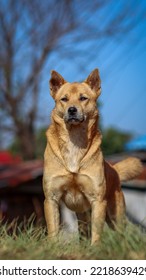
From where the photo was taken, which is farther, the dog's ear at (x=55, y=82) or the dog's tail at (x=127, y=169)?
the dog's tail at (x=127, y=169)

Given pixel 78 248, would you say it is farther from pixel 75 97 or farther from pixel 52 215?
pixel 75 97

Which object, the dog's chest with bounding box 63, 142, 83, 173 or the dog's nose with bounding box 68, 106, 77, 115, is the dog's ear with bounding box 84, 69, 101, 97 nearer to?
the dog's nose with bounding box 68, 106, 77, 115

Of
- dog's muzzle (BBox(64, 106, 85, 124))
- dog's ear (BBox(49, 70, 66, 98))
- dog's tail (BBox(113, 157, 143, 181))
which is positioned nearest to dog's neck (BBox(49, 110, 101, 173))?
dog's muzzle (BBox(64, 106, 85, 124))

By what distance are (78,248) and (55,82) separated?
6.96 feet

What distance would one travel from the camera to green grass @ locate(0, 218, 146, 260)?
15.1 ft

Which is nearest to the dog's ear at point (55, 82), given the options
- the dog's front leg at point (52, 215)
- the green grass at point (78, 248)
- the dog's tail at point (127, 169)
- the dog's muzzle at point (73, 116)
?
the dog's muzzle at point (73, 116)

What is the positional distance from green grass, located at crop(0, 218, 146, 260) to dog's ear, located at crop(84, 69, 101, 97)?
186 cm

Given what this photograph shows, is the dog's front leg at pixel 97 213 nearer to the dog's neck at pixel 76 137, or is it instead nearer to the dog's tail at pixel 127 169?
the dog's neck at pixel 76 137

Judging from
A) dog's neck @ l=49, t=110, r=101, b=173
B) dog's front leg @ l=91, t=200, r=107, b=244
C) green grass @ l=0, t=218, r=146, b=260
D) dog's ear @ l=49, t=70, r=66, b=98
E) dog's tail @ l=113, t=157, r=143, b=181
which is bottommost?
green grass @ l=0, t=218, r=146, b=260

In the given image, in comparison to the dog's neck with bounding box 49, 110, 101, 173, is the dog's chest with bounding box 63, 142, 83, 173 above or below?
below

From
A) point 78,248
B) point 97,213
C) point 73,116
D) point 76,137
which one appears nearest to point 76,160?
point 76,137

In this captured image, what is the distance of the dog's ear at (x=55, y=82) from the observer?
651cm

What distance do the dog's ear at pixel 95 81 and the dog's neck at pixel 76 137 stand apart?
13.2 inches
